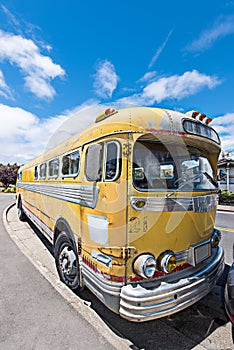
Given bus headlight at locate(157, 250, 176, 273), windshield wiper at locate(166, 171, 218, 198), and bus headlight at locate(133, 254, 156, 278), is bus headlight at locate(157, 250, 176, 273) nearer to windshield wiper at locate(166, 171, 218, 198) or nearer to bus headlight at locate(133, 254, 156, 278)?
bus headlight at locate(133, 254, 156, 278)

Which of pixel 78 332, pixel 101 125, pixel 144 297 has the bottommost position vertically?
pixel 78 332

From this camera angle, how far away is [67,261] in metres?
3.65

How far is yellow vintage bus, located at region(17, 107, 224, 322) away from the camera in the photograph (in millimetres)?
2402

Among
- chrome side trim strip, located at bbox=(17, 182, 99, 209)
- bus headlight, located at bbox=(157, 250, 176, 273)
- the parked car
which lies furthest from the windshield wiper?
the parked car

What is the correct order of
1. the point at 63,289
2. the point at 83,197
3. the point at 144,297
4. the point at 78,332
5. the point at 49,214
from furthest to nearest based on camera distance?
the point at 49,214
the point at 63,289
the point at 83,197
the point at 78,332
the point at 144,297

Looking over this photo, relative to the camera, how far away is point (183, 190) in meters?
2.85

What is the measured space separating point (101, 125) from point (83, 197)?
105 centimetres

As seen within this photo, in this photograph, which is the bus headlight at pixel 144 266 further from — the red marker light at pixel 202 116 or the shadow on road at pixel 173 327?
the red marker light at pixel 202 116

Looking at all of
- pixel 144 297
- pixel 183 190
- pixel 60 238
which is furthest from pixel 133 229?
pixel 60 238

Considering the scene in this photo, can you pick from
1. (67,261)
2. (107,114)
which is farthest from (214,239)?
(107,114)

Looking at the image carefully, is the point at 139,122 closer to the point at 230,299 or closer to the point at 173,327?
the point at 230,299

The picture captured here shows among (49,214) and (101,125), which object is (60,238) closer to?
(49,214)

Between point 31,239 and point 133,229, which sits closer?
point 133,229

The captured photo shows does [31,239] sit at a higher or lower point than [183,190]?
lower
